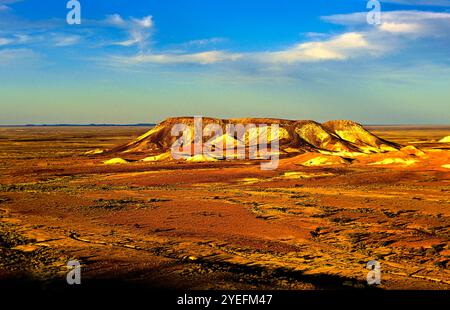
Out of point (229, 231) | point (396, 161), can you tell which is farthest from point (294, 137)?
point (229, 231)

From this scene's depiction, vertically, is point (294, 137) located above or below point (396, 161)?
above

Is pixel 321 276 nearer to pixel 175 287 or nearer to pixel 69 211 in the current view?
pixel 175 287

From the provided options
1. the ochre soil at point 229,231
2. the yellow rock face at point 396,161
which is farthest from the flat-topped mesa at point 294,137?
the ochre soil at point 229,231

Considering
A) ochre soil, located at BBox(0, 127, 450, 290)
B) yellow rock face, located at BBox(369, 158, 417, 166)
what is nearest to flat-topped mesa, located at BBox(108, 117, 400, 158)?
yellow rock face, located at BBox(369, 158, 417, 166)

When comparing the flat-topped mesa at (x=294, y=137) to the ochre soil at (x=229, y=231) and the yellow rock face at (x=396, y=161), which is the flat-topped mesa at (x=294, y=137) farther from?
the ochre soil at (x=229, y=231)

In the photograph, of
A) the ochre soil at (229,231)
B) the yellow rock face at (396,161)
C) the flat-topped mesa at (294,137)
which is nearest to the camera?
the ochre soil at (229,231)

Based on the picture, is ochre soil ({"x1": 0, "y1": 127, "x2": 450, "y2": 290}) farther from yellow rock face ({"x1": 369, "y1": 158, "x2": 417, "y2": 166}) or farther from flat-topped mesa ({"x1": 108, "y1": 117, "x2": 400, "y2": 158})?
flat-topped mesa ({"x1": 108, "y1": 117, "x2": 400, "y2": 158})

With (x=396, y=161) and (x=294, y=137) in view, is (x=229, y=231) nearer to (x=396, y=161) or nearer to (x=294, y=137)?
(x=396, y=161)

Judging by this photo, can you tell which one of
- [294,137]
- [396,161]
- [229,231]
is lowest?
[229,231]

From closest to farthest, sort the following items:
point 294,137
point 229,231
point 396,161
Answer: point 229,231 < point 396,161 < point 294,137
